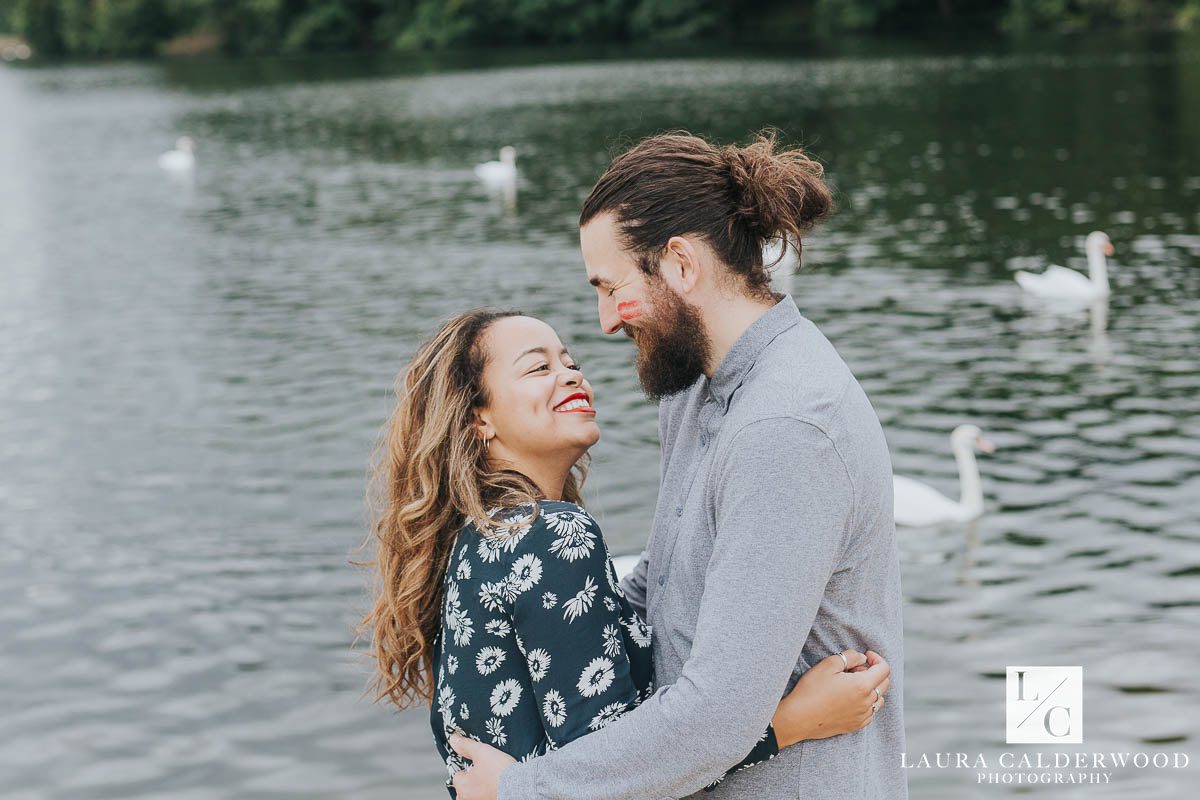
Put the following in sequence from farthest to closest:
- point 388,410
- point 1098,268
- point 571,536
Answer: point 1098,268
point 388,410
point 571,536

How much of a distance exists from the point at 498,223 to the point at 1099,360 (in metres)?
11.7

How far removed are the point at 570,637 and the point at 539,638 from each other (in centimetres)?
5

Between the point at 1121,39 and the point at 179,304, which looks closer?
the point at 179,304

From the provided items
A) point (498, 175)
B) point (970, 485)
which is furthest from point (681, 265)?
point (498, 175)

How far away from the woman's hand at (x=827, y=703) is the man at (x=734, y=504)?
0.04 meters

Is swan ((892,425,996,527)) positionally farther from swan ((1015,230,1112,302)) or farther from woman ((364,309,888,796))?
woman ((364,309,888,796))

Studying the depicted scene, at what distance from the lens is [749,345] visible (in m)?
2.47

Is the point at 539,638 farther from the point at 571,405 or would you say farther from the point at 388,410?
the point at 388,410

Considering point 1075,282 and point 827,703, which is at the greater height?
point 827,703

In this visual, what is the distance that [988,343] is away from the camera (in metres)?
13.7

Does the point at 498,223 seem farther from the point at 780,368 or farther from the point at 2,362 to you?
the point at 780,368

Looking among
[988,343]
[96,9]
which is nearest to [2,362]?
[988,343]

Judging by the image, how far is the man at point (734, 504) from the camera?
7.36ft

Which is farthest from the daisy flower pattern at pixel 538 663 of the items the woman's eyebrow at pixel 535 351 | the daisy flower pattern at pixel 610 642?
the woman's eyebrow at pixel 535 351
